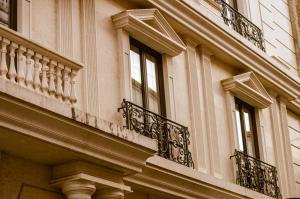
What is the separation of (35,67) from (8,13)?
1.77 m

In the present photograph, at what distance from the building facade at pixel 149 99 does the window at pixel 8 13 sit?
20 mm

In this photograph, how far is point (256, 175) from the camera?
14969 millimetres

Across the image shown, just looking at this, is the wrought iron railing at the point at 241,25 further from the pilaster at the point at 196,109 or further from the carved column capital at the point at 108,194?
the carved column capital at the point at 108,194

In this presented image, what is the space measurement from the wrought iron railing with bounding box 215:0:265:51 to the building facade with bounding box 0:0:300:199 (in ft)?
0.11

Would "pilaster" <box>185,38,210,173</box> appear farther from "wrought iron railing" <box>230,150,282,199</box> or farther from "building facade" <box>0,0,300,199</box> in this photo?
"wrought iron railing" <box>230,150,282,199</box>

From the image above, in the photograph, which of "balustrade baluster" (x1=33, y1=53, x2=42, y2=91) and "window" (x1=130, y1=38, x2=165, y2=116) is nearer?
"balustrade baluster" (x1=33, y1=53, x2=42, y2=91)

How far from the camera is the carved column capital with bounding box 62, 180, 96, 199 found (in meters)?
9.13

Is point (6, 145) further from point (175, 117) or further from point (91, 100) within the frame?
point (175, 117)

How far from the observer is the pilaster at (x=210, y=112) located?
1388 centimetres

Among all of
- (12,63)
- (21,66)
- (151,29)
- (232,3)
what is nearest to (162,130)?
(151,29)

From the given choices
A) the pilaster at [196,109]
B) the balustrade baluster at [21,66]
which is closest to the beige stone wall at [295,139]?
the pilaster at [196,109]

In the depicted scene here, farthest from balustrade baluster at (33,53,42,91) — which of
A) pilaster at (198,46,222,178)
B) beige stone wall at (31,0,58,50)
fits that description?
pilaster at (198,46,222,178)

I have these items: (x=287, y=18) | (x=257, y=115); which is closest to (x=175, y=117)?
(x=257, y=115)

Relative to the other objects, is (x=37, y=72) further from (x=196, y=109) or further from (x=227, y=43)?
(x=227, y=43)
